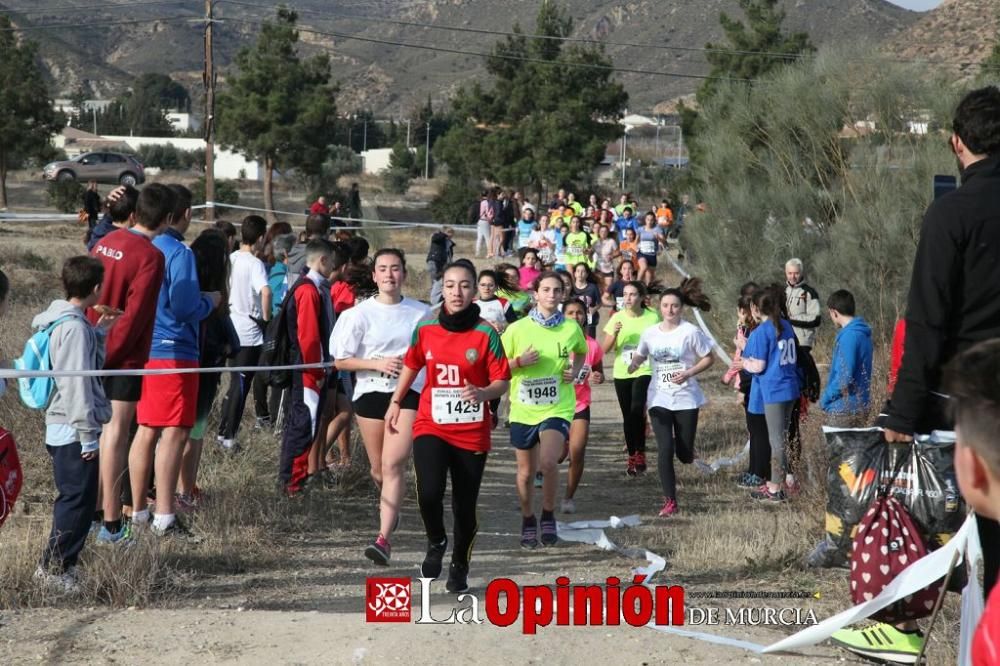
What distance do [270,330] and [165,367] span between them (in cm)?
184

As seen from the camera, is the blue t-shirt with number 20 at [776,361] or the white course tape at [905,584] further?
the blue t-shirt with number 20 at [776,361]

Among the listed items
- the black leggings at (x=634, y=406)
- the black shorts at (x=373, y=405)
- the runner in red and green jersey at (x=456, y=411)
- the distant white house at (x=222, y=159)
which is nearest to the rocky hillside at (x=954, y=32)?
the distant white house at (x=222, y=159)

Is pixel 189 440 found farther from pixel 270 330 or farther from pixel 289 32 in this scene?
pixel 289 32

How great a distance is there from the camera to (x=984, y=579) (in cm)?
480

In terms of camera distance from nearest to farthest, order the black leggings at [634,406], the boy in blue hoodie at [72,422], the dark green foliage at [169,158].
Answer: the boy in blue hoodie at [72,422] → the black leggings at [634,406] → the dark green foliage at [169,158]

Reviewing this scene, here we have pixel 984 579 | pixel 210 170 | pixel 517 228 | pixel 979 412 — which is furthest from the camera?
pixel 210 170

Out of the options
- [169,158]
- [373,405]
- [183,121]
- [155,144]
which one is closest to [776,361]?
[373,405]

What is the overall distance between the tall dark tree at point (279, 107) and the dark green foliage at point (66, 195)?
7.83 metres

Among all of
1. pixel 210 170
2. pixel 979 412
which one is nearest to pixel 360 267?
pixel 979 412

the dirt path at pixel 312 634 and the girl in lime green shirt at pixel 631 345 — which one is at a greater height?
the girl in lime green shirt at pixel 631 345

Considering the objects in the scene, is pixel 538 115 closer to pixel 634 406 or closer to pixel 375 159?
pixel 375 159

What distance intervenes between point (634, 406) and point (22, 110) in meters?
43.6

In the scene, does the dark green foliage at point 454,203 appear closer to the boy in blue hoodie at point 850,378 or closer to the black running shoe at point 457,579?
the boy in blue hoodie at point 850,378

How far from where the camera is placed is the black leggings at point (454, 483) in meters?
7.23
